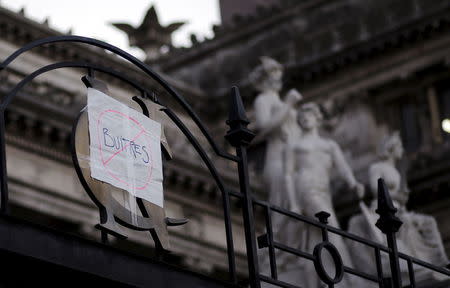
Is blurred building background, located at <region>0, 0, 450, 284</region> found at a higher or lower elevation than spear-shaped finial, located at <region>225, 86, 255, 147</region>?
higher

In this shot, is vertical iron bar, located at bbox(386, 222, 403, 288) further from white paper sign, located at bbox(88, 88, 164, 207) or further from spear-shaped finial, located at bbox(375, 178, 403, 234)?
white paper sign, located at bbox(88, 88, 164, 207)

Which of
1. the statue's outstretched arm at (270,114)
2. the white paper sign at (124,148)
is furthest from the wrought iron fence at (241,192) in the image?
the statue's outstretched arm at (270,114)

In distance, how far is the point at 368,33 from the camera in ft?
163

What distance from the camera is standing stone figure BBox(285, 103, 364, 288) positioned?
68.8 feet

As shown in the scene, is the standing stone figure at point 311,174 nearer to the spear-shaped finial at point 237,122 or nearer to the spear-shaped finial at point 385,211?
the spear-shaped finial at point 385,211

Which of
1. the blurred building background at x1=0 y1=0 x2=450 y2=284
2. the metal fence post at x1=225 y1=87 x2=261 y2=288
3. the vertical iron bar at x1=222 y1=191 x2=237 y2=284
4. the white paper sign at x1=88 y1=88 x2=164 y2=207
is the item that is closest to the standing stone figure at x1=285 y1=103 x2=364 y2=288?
the metal fence post at x1=225 y1=87 x2=261 y2=288

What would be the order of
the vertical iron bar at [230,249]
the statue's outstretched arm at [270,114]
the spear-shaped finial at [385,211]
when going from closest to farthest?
the vertical iron bar at [230,249], the spear-shaped finial at [385,211], the statue's outstretched arm at [270,114]

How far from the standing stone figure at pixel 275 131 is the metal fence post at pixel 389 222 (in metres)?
7.12

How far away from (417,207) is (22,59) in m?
11.9

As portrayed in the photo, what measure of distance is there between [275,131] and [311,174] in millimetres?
1867

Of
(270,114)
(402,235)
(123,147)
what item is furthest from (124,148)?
(270,114)

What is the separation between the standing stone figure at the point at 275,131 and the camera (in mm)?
21455

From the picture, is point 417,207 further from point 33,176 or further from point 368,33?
point 33,176

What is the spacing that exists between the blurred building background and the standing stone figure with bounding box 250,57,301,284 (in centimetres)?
1667
